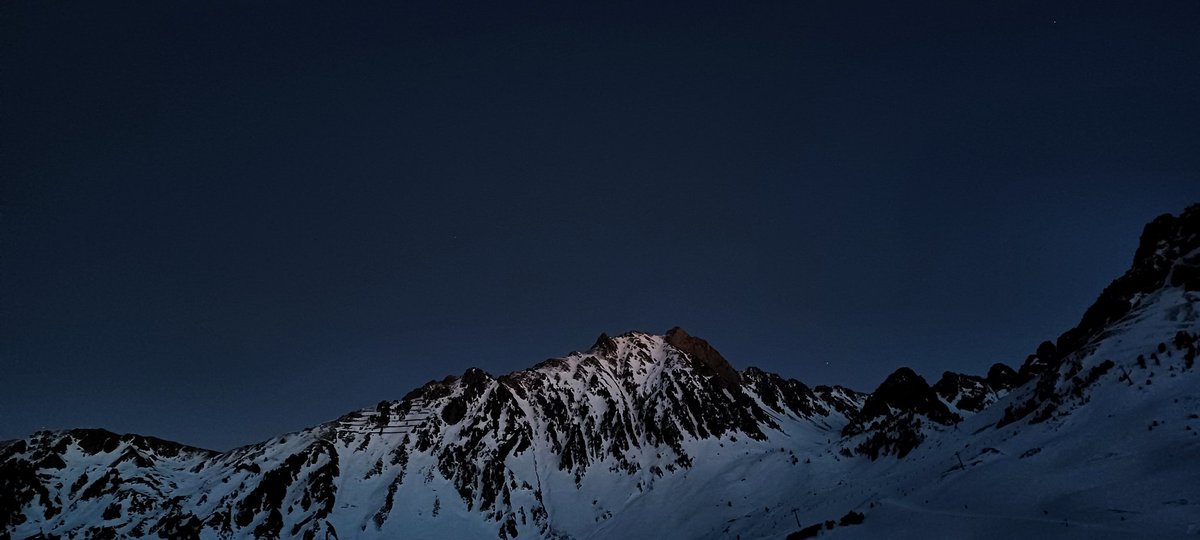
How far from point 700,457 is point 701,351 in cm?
4714

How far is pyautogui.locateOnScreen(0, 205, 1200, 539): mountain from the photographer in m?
23.0

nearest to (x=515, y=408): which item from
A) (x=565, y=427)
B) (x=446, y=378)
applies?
(x=565, y=427)

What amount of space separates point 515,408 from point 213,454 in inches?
2144

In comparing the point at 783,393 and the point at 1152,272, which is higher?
the point at 1152,272

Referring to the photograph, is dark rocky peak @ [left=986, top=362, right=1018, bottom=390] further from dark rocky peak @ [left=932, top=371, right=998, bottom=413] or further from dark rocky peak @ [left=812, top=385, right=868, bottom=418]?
dark rocky peak @ [left=812, top=385, right=868, bottom=418]

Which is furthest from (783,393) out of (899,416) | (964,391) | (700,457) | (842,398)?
(700,457)

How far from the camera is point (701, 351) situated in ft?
443

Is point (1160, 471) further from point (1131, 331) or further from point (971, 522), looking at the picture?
point (1131, 331)

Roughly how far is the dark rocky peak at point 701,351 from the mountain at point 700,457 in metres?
0.73

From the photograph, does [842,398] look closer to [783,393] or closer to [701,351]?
[783,393]

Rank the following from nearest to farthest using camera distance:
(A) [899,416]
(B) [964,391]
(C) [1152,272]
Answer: (C) [1152,272], (A) [899,416], (B) [964,391]

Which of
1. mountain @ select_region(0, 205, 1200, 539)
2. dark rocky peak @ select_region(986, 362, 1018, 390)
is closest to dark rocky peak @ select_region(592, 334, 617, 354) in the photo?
mountain @ select_region(0, 205, 1200, 539)

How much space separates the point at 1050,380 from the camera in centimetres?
4097

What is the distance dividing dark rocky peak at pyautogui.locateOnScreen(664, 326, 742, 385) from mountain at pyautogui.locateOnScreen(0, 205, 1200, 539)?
2.40 feet
